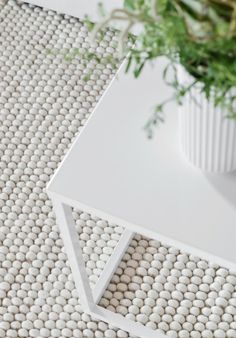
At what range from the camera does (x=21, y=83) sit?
180 centimetres

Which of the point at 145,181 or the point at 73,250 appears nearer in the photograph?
the point at 145,181

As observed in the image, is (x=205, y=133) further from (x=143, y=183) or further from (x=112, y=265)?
(x=112, y=265)

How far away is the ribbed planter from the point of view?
3.10ft

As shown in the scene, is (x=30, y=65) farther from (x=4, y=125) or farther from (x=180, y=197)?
(x=180, y=197)

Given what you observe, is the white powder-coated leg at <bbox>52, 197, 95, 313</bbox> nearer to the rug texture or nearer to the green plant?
the rug texture

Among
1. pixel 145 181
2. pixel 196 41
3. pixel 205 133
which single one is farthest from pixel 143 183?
pixel 196 41

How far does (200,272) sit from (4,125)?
0.61m

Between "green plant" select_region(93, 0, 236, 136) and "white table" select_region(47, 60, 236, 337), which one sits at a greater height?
"green plant" select_region(93, 0, 236, 136)

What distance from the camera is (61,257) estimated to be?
58.6 inches

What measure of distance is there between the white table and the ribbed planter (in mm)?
29

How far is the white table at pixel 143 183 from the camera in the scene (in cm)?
102

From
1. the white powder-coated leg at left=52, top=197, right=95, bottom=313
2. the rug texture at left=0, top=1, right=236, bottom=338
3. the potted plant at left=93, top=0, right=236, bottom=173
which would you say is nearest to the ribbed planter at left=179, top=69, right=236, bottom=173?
the potted plant at left=93, top=0, right=236, bottom=173

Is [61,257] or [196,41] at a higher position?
[196,41]

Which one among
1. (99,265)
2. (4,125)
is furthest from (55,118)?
(99,265)
